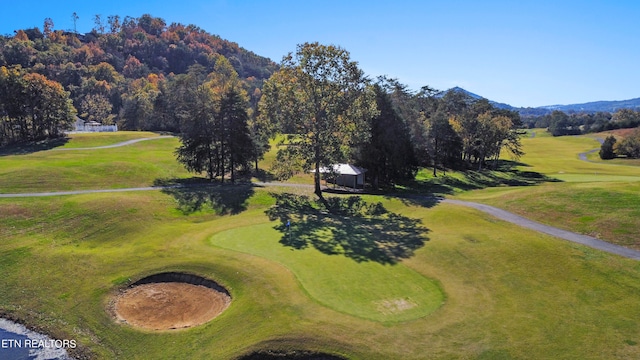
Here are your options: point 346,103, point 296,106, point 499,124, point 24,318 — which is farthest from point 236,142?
point 499,124

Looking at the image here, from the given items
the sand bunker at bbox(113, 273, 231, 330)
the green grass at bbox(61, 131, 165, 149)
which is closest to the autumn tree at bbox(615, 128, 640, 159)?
the sand bunker at bbox(113, 273, 231, 330)

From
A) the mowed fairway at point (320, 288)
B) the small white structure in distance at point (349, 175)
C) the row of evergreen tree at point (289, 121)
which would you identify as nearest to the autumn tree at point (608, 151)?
the row of evergreen tree at point (289, 121)

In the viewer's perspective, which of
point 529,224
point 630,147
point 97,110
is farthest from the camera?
point 97,110

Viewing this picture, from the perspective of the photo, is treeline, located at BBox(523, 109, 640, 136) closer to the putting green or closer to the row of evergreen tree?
the row of evergreen tree

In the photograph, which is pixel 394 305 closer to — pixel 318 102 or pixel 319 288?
pixel 319 288

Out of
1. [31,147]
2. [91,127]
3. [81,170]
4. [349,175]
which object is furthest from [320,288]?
[91,127]

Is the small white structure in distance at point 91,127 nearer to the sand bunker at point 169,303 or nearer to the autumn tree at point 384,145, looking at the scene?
the autumn tree at point 384,145
